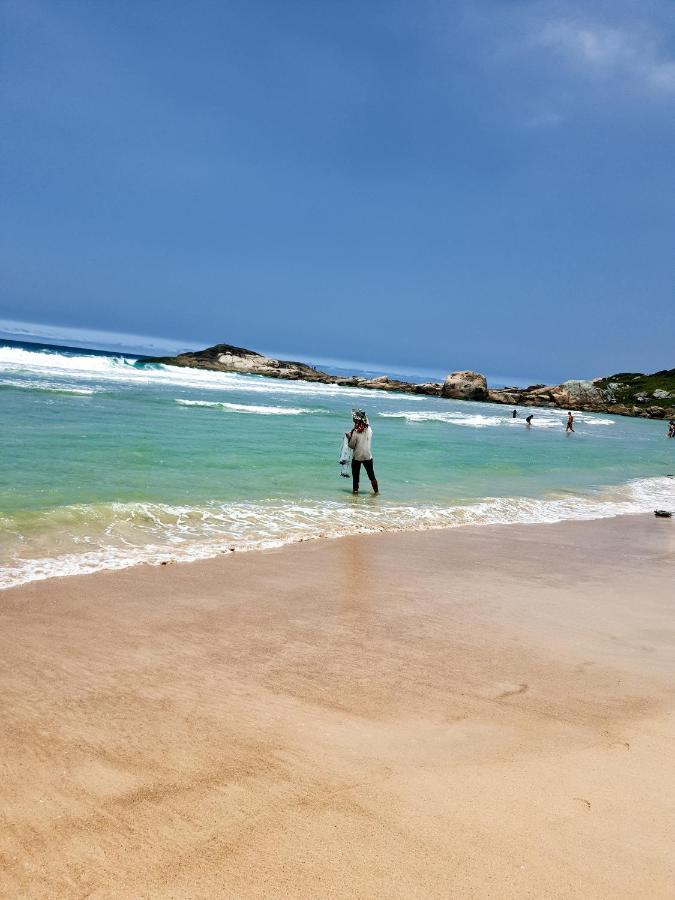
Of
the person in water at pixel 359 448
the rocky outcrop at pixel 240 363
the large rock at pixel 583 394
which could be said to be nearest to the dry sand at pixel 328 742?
the person in water at pixel 359 448

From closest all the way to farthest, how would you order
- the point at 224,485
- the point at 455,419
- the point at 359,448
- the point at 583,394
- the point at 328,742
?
1. the point at 328,742
2. the point at 224,485
3. the point at 359,448
4. the point at 455,419
5. the point at 583,394

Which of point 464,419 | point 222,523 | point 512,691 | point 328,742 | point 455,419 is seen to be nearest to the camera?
point 328,742

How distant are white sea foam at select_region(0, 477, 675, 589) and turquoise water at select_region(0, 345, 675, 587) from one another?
29mm

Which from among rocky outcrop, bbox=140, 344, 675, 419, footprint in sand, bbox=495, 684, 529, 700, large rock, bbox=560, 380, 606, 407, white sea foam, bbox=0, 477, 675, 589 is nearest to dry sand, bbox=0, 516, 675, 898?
footprint in sand, bbox=495, 684, 529, 700

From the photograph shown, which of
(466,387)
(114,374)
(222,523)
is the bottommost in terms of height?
(222,523)

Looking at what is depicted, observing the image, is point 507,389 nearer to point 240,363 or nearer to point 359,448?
point 240,363

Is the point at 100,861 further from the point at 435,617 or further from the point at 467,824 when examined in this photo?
the point at 435,617

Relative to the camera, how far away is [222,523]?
30.7 feet

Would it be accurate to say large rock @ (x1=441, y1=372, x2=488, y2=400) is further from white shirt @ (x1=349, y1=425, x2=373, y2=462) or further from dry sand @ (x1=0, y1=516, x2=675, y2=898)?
dry sand @ (x1=0, y1=516, x2=675, y2=898)

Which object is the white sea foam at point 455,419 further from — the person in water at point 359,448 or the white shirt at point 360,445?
the white shirt at point 360,445

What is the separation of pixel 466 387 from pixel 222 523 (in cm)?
8255

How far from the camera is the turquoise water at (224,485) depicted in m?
A: 8.15

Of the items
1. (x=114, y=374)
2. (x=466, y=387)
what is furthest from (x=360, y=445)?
(x=466, y=387)

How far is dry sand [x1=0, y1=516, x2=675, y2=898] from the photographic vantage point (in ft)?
8.00
